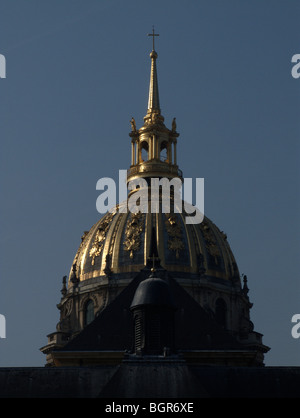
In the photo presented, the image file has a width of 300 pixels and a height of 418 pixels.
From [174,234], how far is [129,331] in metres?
45.7

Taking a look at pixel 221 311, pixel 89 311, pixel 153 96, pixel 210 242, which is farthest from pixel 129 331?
pixel 153 96

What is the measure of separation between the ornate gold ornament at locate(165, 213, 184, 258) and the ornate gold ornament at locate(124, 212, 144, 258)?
315cm

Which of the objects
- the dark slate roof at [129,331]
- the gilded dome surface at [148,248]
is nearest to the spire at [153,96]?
the gilded dome surface at [148,248]

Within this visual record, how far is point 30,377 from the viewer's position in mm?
83688

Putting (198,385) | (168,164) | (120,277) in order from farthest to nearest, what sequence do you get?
(168,164), (120,277), (198,385)

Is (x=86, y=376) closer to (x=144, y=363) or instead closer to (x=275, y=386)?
(x=144, y=363)

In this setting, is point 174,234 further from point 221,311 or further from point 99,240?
point 221,311

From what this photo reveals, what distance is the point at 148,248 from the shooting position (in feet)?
474

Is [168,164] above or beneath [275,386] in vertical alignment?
above

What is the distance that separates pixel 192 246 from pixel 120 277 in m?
9.29

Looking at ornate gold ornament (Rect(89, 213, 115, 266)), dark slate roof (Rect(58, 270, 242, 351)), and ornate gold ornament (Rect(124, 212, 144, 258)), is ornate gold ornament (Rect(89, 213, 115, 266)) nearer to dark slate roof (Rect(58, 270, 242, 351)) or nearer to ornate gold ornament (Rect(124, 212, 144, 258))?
ornate gold ornament (Rect(124, 212, 144, 258))

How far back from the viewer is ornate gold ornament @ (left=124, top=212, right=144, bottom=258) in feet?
480

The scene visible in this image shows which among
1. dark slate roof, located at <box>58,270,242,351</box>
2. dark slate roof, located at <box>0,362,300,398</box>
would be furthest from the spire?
dark slate roof, located at <box>0,362,300,398</box>
